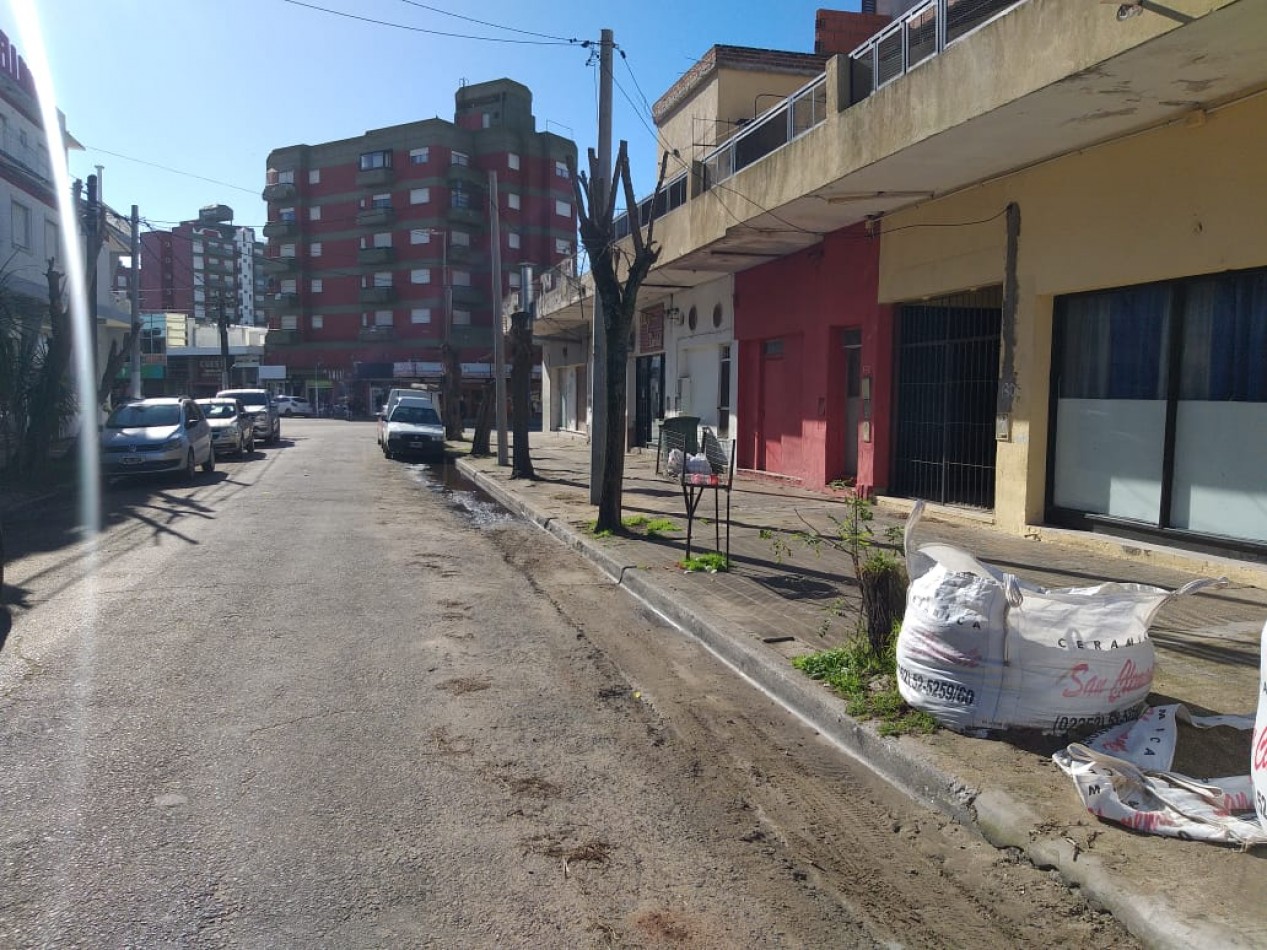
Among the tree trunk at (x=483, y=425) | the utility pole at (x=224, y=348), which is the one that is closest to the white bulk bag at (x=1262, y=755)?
the tree trunk at (x=483, y=425)

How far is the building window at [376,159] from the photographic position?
66000 millimetres

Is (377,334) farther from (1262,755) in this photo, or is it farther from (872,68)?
(1262,755)

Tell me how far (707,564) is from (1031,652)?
15.7 ft

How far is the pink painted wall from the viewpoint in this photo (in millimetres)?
13180

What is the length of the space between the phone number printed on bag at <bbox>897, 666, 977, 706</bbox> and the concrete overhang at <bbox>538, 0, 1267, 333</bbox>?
489cm

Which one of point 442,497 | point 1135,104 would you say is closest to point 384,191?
point 442,497

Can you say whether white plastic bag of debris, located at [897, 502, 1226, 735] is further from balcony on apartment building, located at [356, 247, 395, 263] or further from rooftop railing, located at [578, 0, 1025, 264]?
balcony on apartment building, located at [356, 247, 395, 263]

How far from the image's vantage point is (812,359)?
1482cm

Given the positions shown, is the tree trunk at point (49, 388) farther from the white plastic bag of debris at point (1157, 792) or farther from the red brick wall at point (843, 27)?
the white plastic bag of debris at point (1157, 792)

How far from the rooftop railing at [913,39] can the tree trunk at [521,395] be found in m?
9.49

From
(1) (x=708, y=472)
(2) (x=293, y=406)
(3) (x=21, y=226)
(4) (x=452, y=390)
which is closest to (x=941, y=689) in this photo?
(1) (x=708, y=472)

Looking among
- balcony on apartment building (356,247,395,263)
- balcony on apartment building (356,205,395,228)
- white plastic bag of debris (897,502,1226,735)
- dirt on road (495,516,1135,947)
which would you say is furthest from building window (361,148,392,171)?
white plastic bag of debris (897,502,1226,735)

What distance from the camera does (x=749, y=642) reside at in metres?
6.27

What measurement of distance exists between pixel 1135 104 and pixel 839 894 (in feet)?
24.5
